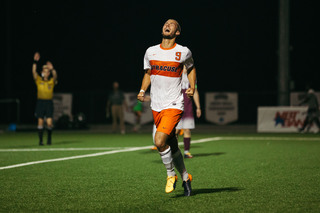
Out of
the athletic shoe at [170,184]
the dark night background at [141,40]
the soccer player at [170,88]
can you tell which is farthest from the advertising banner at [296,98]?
the athletic shoe at [170,184]

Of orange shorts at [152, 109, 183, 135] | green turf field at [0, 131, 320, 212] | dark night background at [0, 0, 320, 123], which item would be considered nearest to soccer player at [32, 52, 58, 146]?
green turf field at [0, 131, 320, 212]

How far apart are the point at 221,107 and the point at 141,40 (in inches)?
542

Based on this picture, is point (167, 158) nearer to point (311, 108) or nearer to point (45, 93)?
point (45, 93)

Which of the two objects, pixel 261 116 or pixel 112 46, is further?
pixel 112 46

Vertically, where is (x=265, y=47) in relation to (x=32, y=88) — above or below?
above

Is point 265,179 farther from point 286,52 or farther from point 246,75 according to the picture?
point 246,75

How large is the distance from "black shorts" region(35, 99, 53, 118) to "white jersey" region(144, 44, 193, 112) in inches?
365

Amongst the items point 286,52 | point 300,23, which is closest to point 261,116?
point 286,52

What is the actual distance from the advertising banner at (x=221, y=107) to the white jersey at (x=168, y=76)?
70.0ft

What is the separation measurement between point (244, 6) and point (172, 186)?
35.4m

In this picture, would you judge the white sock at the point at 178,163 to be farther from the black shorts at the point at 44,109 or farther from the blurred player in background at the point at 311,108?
the blurred player in background at the point at 311,108

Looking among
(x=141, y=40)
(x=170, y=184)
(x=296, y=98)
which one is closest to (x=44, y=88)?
(x=170, y=184)

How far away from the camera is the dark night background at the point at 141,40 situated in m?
38.7

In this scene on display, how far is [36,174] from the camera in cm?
945
